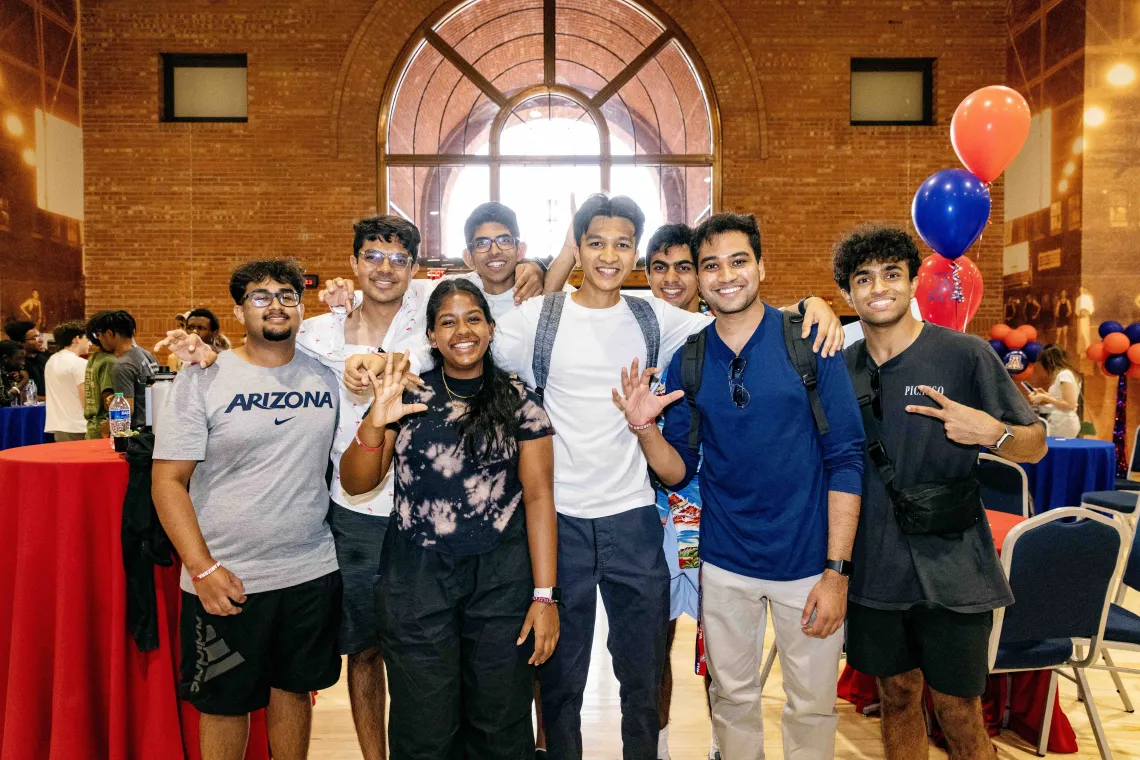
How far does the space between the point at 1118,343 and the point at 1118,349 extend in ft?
0.21

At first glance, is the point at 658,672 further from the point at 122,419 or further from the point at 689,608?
the point at 122,419

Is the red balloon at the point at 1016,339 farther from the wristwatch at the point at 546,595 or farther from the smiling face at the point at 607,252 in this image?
the wristwatch at the point at 546,595

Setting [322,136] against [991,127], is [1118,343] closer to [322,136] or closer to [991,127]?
[991,127]

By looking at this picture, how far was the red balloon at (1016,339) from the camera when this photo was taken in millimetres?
7992

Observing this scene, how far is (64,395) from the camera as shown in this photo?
20.5 feet

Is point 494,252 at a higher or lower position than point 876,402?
higher

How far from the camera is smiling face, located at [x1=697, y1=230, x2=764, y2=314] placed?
2.10 meters

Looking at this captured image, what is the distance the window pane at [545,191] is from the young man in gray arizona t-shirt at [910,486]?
7.43 m

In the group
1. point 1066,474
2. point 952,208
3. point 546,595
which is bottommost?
point 1066,474

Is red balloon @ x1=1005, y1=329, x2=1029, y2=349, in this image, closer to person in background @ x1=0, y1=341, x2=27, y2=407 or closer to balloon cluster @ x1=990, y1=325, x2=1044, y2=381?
balloon cluster @ x1=990, y1=325, x2=1044, y2=381

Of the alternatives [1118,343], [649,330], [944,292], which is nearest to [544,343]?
[649,330]

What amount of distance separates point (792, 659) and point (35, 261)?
30.2 ft

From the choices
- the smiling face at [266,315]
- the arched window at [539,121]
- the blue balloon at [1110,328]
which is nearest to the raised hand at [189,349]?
the smiling face at [266,315]

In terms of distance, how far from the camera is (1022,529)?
250 cm
